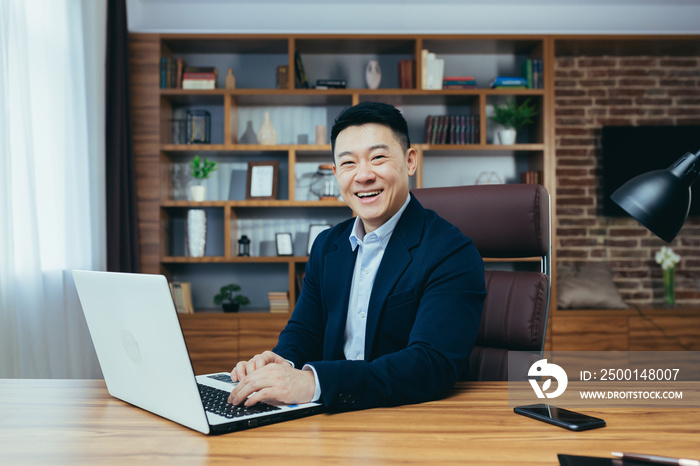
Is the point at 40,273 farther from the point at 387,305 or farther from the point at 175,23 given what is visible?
the point at 175,23

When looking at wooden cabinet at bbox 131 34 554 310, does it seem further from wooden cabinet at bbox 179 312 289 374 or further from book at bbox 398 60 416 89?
wooden cabinet at bbox 179 312 289 374

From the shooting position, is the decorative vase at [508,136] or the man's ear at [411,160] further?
the decorative vase at [508,136]

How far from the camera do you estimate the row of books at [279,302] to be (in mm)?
3541

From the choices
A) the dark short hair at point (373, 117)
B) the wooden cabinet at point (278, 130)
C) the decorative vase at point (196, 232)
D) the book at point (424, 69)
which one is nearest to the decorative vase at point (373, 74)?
the wooden cabinet at point (278, 130)

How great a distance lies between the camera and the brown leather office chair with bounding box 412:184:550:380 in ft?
4.87

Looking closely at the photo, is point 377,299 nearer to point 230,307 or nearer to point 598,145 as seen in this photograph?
point 230,307

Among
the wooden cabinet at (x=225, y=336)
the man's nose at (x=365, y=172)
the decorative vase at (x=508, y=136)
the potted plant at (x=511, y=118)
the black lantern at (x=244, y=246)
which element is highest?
the potted plant at (x=511, y=118)

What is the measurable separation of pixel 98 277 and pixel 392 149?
0.71 meters

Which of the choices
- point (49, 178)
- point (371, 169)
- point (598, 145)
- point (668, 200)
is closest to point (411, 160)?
point (371, 169)

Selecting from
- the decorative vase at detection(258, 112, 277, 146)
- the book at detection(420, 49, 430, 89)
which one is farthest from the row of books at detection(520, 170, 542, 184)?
the decorative vase at detection(258, 112, 277, 146)

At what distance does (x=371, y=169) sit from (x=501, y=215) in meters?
0.46

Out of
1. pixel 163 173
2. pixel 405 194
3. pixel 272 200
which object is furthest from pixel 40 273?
pixel 405 194

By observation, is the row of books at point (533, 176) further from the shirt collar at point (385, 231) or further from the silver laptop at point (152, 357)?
the silver laptop at point (152, 357)

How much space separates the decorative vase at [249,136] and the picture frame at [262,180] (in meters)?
0.18
